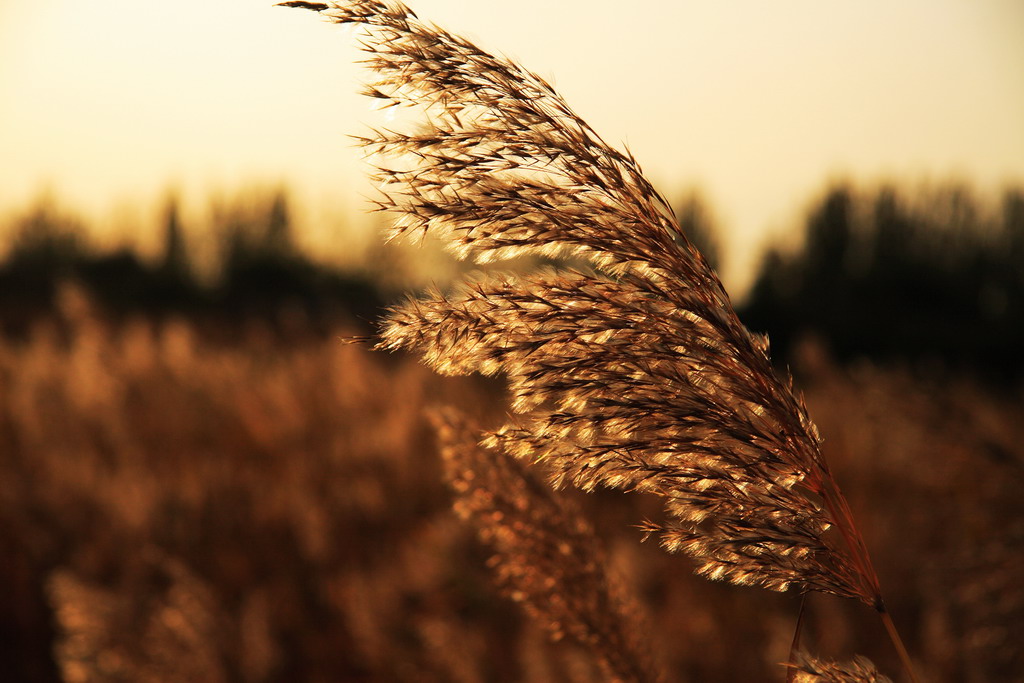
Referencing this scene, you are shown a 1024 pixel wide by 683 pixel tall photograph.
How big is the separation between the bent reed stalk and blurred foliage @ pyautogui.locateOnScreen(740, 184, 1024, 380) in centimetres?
1942

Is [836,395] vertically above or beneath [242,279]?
above

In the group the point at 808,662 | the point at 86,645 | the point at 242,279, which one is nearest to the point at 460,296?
the point at 808,662

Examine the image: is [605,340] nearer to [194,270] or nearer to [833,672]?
[833,672]

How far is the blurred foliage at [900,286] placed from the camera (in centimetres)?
2134

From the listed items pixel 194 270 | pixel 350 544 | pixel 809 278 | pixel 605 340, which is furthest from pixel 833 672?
pixel 194 270

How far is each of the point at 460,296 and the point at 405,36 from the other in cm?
39

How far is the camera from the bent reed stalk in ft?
3.30

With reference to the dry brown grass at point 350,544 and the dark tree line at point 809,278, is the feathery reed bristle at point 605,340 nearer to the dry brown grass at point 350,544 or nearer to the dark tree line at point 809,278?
the dry brown grass at point 350,544

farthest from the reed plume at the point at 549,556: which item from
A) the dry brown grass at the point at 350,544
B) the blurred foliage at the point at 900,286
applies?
the blurred foliage at the point at 900,286

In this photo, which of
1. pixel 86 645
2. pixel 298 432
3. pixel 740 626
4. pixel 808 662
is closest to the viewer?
pixel 808 662

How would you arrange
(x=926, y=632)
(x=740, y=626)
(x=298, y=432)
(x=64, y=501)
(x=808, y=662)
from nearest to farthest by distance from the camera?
(x=808, y=662) → (x=926, y=632) → (x=740, y=626) → (x=64, y=501) → (x=298, y=432)

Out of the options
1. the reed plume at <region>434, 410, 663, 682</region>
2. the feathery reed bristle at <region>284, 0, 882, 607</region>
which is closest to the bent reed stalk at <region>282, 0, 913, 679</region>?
the feathery reed bristle at <region>284, 0, 882, 607</region>

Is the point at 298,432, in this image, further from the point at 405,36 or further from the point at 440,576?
the point at 405,36

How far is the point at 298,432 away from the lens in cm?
694
